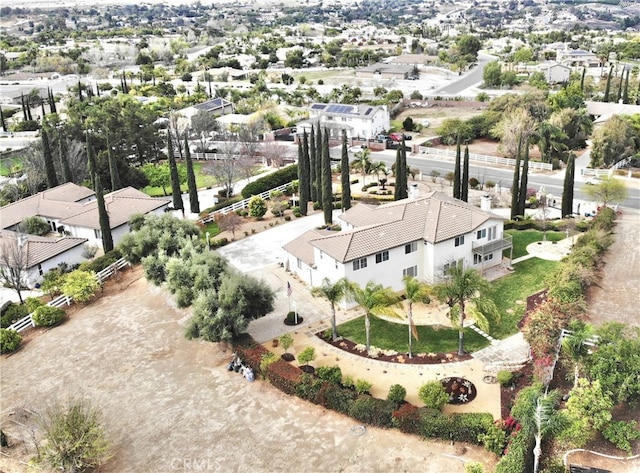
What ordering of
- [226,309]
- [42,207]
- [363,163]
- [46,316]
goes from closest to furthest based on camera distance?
[226,309]
[46,316]
[42,207]
[363,163]

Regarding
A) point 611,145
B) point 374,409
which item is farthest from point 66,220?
point 611,145

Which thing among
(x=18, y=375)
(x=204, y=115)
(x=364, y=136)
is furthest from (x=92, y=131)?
(x=18, y=375)

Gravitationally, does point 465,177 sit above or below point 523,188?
above

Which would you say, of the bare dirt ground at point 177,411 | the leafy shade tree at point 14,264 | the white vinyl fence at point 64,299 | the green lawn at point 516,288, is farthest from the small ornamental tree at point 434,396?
the leafy shade tree at point 14,264

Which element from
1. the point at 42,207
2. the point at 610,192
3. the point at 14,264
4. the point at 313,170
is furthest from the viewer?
the point at 313,170

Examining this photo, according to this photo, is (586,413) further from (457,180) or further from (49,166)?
(49,166)

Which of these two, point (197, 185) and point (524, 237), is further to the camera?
point (197, 185)
